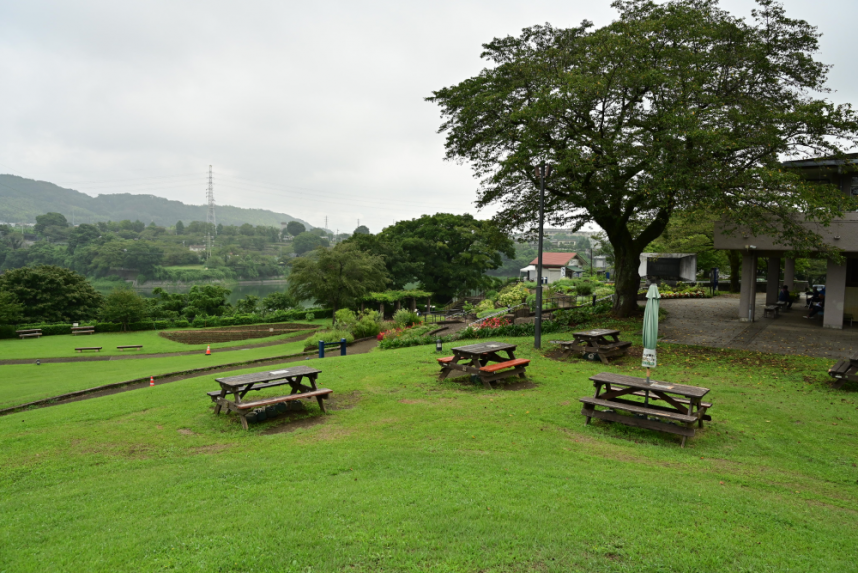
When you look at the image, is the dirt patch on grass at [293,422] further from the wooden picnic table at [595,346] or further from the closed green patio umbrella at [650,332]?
the wooden picnic table at [595,346]

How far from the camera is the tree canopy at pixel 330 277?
33906 millimetres

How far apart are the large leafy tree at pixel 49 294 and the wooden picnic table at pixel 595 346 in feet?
135

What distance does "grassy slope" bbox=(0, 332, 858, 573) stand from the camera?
3906 mm

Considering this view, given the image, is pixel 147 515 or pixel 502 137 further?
pixel 502 137

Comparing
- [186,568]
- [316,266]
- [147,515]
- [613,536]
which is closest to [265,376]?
[147,515]

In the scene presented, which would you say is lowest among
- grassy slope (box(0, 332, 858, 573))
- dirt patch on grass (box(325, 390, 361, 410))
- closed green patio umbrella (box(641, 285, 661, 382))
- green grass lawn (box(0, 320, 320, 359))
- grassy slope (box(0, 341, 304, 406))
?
green grass lawn (box(0, 320, 320, 359))

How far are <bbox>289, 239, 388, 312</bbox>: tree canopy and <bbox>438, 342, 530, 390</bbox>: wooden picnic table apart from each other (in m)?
23.7

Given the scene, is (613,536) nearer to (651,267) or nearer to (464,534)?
(464,534)

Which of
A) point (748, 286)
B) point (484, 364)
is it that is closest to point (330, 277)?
point (484, 364)

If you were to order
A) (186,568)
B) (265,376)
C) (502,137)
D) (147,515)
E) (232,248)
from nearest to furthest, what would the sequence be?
(186,568) → (147,515) → (265,376) → (502,137) → (232,248)

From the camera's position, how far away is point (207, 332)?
116 feet

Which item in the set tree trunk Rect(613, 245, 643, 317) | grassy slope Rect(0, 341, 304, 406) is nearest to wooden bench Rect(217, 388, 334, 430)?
grassy slope Rect(0, 341, 304, 406)

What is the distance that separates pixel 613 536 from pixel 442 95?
18.4m

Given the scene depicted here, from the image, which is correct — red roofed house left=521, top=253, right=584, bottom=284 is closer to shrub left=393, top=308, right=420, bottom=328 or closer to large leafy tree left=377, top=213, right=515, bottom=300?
large leafy tree left=377, top=213, right=515, bottom=300
